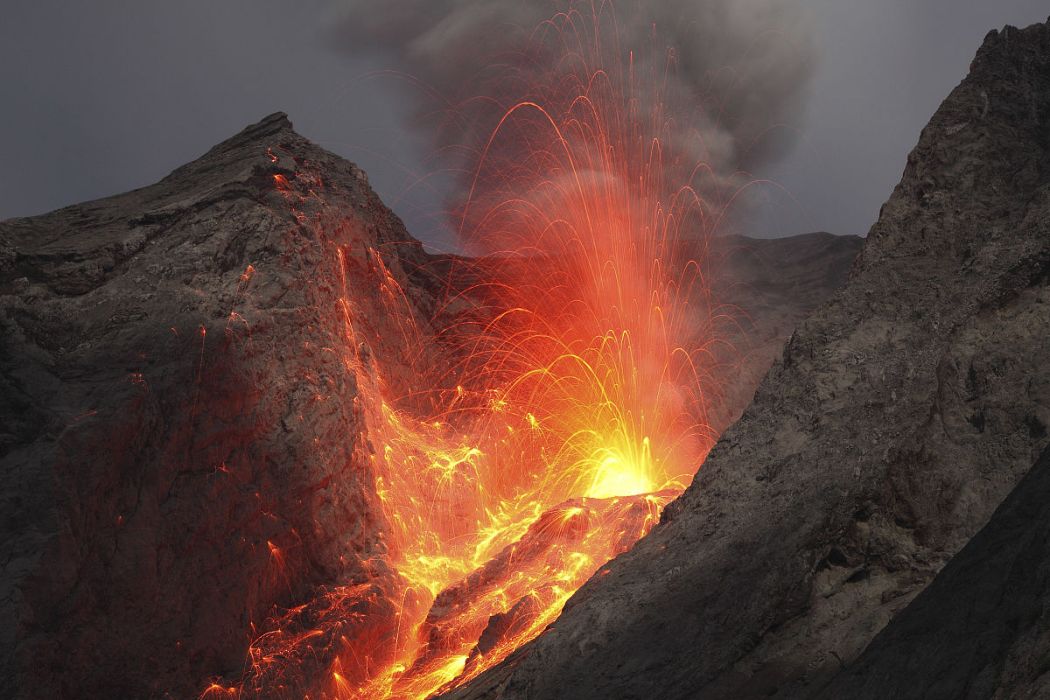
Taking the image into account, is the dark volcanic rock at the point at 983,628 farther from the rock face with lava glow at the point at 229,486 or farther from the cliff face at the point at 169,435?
the cliff face at the point at 169,435

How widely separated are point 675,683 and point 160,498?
745cm

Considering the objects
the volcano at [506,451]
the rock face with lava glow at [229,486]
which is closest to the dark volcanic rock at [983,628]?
the volcano at [506,451]

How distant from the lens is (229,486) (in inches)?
382

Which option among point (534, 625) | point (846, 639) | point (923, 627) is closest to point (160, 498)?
point (534, 625)

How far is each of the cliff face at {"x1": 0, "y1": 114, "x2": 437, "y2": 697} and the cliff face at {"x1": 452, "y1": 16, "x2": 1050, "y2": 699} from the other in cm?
531

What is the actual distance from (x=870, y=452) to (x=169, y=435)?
25.9 feet

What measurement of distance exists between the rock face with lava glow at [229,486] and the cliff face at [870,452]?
4091 mm

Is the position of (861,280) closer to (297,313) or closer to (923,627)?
(923,627)

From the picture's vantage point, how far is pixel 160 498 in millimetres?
9273

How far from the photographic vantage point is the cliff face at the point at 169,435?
27.7 ft

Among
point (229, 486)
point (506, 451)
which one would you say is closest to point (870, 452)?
point (229, 486)

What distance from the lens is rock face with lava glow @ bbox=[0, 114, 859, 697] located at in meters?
8.58

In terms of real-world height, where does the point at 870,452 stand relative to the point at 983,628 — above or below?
above

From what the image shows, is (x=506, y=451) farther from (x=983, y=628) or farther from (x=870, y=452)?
(x=983, y=628)
